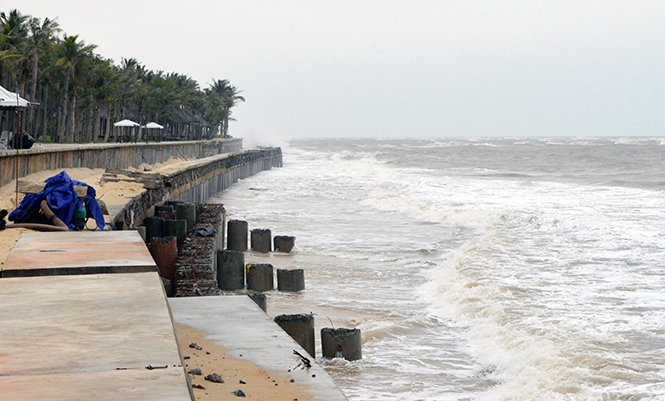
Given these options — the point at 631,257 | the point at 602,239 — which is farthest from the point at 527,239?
the point at 631,257

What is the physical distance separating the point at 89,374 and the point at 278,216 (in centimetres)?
2347

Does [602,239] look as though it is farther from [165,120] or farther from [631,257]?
[165,120]

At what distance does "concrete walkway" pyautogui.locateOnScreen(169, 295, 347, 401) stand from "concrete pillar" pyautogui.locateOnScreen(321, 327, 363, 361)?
2192 mm

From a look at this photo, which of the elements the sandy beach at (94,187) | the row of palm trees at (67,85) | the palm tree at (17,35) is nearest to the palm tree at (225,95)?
the row of palm trees at (67,85)

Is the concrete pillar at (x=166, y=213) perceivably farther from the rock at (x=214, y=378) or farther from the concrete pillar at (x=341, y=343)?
the rock at (x=214, y=378)

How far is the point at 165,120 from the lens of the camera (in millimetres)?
82500

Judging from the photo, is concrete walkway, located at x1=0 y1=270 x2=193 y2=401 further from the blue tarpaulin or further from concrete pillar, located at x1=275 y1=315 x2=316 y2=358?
the blue tarpaulin

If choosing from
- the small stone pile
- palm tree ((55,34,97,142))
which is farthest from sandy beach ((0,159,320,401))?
palm tree ((55,34,97,142))

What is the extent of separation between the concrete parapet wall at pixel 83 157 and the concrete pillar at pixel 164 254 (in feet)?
11.0

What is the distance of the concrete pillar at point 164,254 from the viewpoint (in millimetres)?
11430

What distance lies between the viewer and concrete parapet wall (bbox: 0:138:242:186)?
53.8 feet

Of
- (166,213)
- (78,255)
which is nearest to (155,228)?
(166,213)

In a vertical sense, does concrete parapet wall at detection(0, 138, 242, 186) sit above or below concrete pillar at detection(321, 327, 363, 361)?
above

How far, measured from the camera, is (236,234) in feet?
55.7
